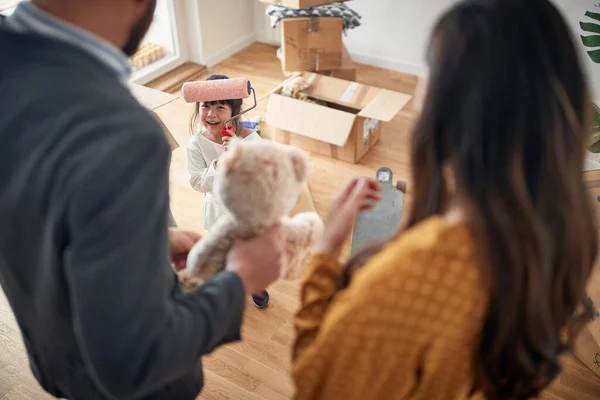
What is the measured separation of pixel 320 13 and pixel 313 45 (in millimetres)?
184

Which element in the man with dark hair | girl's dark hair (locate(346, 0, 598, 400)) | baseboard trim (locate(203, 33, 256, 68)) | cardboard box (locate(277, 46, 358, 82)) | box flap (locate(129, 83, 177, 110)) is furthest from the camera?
baseboard trim (locate(203, 33, 256, 68))

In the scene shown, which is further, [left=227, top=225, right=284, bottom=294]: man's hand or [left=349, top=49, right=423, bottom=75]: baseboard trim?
[left=349, top=49, right=423, bottom=75]: baseboard trim

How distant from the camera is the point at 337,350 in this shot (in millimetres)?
766

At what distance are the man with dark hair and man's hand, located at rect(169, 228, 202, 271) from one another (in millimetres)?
280

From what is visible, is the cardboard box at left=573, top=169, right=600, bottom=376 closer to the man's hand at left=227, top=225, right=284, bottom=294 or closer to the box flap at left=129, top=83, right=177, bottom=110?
the man's hand at left=227, top=225, right=284, bottom=294

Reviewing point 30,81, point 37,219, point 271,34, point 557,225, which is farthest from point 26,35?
point 271,34

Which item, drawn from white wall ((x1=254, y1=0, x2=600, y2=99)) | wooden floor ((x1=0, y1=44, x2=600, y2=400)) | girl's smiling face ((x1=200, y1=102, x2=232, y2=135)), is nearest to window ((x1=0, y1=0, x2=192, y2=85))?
white wall ((x1=254, y1=0, x2=600, y2=99))

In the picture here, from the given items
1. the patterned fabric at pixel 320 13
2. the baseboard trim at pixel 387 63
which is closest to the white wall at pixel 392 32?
the baseboard trim at pixel 387 63

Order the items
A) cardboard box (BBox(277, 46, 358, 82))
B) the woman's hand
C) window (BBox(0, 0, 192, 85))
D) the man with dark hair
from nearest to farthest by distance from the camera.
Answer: the man with dark hair → the woman's hand → cardboard box (BBox(277, 46, 358, 82)) → window (BBox(0, 0, 192, 85))

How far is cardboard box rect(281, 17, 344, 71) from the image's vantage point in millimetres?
3119

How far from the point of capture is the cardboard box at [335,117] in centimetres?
267

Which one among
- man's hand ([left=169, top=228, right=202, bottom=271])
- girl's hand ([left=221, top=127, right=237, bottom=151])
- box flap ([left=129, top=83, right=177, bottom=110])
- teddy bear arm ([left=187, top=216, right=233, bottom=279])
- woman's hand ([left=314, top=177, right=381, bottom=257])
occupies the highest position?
woman's hand ([left=314, top=177, right=381, bottom=257])

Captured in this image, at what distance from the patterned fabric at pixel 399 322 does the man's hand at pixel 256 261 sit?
71mm

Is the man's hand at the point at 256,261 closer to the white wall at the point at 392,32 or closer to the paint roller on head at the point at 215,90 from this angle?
the paint roller on head at the point at 215,90
